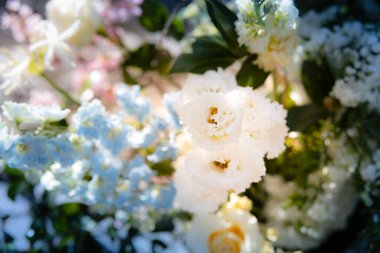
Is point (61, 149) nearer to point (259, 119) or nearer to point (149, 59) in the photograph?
point (259, 119)

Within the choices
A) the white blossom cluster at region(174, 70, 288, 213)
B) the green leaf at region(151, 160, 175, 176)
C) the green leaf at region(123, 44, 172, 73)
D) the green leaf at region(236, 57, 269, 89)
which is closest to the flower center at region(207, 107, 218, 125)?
the white blossom cluster at region(174, 70, 288, 213)

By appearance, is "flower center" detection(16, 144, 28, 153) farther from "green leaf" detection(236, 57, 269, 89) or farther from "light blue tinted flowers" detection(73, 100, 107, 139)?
"green leaf" detection(236, 57, 269, 89)

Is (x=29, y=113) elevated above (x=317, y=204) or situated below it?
above

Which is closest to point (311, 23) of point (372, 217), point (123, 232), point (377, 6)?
point (377, 6)

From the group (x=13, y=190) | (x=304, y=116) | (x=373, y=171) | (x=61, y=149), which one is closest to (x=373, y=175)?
(x=373, y=171)

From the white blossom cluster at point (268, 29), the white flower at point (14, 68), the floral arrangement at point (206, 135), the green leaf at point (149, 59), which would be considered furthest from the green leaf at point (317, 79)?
the white flower at point (14, 68)

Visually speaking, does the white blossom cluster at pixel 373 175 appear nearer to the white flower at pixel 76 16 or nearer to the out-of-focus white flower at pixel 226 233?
the out-of-focus white flower at pixel 226 233

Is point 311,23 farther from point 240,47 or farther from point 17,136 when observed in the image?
Result: point 17,136

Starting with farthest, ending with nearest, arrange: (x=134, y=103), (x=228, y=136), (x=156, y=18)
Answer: (x=156, y=18)
(x=134, y=103)
(x=228, y=136)
